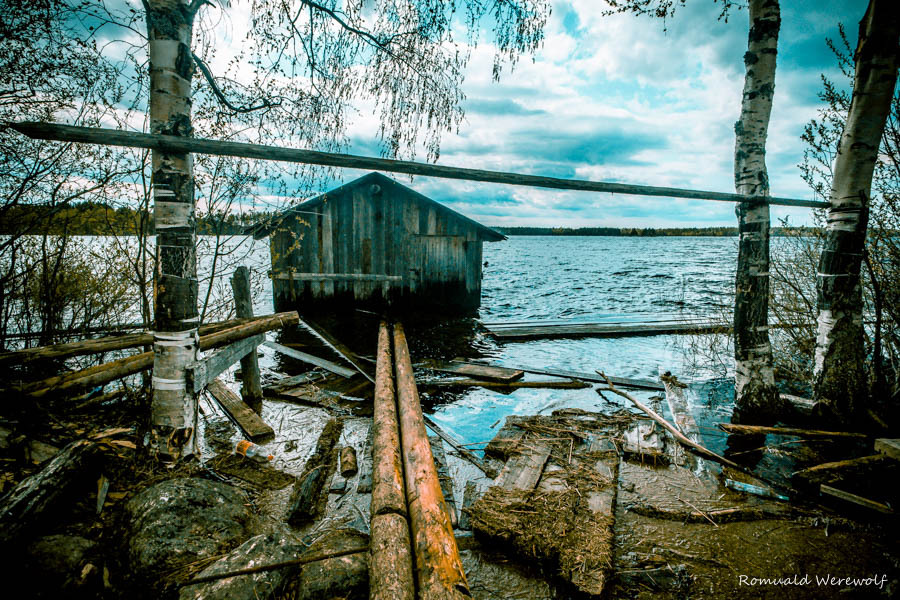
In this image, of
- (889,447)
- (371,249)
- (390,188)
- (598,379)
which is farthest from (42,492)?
(390,188)

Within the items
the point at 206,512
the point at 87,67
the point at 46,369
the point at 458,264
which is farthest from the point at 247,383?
the point at 458,264

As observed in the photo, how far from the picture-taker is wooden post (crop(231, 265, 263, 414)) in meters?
6.92

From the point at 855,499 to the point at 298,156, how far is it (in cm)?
612

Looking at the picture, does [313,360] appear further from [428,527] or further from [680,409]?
[680,409]

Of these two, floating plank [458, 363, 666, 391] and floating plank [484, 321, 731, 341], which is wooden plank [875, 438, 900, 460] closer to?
floating plank [458, 363, 666, 391]

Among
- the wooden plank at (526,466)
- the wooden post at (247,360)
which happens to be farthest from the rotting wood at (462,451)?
the wooden post at (247,360)

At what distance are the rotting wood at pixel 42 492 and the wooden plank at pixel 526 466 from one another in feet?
11.8

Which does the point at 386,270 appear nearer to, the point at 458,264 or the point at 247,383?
the point at 458,264

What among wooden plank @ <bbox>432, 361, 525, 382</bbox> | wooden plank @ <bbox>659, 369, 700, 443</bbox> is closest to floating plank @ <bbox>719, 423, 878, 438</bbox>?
wooden plank @ <bbox>659, 369, 700, 443</bbox>

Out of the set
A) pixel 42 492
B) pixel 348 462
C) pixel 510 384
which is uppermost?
pixel 42 492

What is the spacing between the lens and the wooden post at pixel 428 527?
2045mm

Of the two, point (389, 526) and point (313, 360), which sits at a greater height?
point (389, 526)

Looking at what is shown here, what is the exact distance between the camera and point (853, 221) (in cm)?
484

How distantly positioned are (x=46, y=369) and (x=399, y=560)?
6811 millimetres
